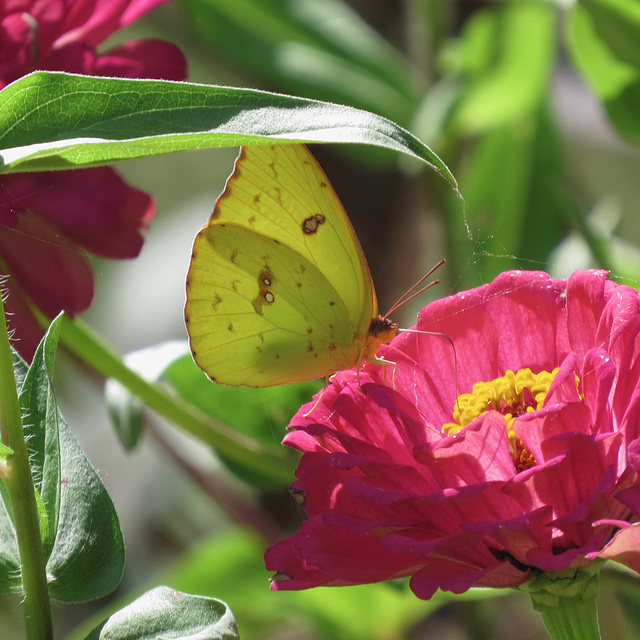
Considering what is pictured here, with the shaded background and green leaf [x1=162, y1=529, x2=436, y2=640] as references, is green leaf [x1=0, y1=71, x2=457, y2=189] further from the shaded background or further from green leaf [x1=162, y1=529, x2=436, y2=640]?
green leaf [x1=162, y1=529, x2=436, y2=640]

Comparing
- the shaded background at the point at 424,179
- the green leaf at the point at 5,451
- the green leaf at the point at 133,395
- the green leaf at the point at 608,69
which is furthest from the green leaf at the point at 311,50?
the green leaf at the point at 5,451

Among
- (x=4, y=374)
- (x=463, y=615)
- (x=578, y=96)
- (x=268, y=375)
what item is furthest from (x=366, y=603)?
(x=578, y=96)

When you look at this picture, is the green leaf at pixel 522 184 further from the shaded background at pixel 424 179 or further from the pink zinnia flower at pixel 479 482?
the pink zinnia flower at pixel 479 482

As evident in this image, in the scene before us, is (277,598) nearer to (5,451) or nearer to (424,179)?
(424,179)

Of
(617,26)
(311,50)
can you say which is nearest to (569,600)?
(617,26)

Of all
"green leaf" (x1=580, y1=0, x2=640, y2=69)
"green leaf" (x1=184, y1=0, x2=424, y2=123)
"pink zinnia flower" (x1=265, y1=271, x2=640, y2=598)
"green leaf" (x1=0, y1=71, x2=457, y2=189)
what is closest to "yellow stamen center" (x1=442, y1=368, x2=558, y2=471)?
"pink zinnia flower" (x1=265, y1=271, x2=640, y2=598)
